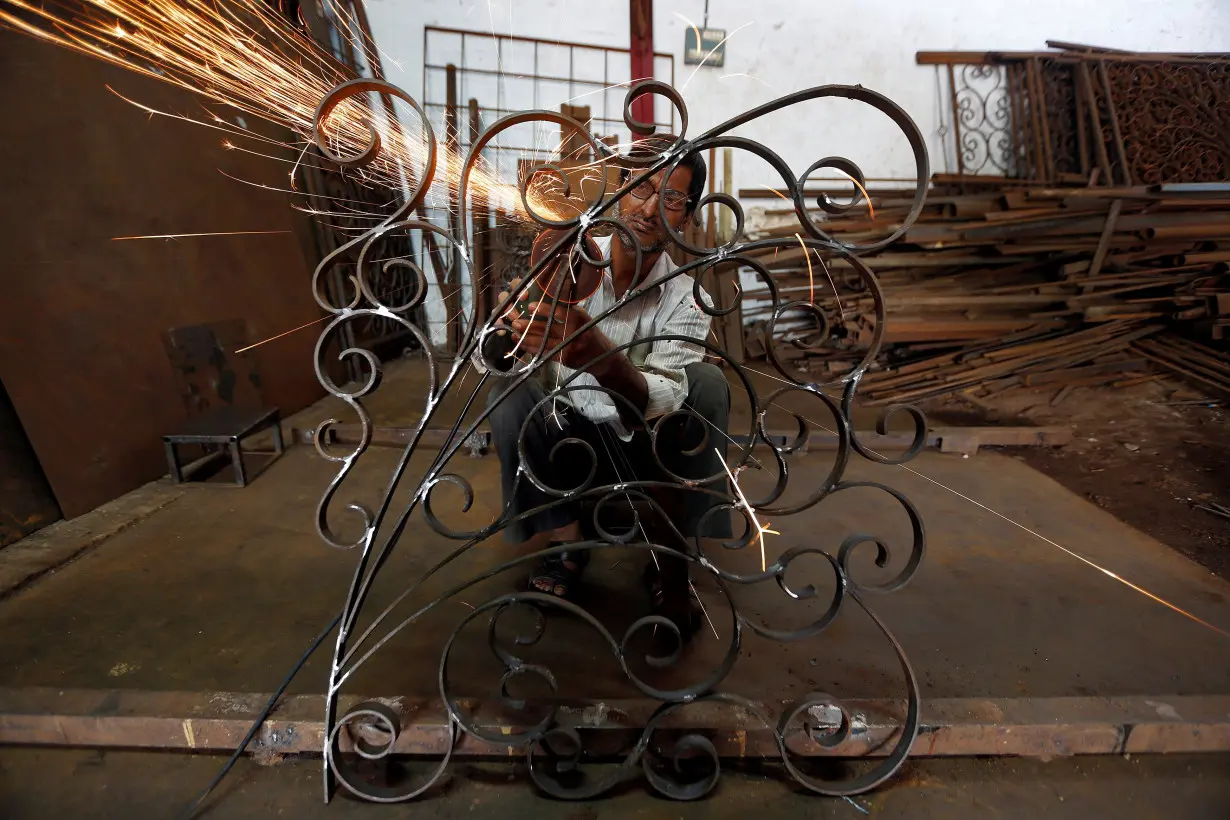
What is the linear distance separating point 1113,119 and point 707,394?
5060mm

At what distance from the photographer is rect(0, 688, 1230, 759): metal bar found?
1285mm

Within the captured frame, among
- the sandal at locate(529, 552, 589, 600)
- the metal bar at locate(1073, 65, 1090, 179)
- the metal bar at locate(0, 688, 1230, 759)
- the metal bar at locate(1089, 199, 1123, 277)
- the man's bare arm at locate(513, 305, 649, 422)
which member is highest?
the metal bar at locate(1073, 65, 1090, 179)

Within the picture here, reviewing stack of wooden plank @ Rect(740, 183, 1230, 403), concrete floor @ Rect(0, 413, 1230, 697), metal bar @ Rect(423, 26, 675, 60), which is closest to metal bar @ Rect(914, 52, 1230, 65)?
stack of wooden plank @ Rect(740, 183, 1230, 403)

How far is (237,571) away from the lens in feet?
6.23

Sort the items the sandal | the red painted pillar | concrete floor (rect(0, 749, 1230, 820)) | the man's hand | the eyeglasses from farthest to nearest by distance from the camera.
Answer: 1. the red painted pillar
2. the sandal
3. the eyeglasses
4. concrete floor (rect(0, 749, 1230, 820))
5. the man's hand

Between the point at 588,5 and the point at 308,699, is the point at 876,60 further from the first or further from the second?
the point at 308,699

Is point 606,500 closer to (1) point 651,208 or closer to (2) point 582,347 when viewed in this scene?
(2) point 582,347

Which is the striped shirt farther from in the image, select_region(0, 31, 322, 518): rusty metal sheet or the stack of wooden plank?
the stack of wooden plank

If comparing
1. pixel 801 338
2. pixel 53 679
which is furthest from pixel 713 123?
pixel 53 679

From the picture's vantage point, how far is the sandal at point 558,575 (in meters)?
1.78

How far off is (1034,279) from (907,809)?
4.43 metres

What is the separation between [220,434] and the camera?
7.89ft

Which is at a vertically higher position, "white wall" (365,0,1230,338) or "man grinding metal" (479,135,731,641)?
"white wall" (365,0,1230,338)

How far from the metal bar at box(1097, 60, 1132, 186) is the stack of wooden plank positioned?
1.79 ft
